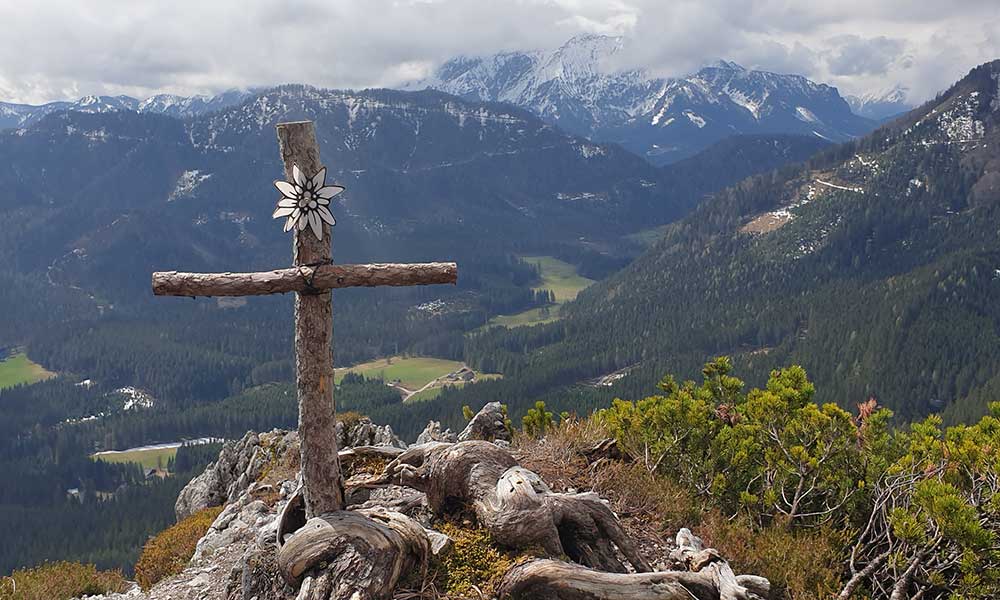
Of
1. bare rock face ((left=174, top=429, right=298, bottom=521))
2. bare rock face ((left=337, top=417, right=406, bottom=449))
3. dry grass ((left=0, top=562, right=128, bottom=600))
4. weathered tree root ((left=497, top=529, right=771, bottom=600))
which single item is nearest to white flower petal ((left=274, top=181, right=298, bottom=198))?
weathered tree root ((left=497, top=529, right=771, bottom=600))

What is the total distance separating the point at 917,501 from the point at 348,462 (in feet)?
43.3

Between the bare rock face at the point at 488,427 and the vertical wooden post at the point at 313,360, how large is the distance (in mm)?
12761

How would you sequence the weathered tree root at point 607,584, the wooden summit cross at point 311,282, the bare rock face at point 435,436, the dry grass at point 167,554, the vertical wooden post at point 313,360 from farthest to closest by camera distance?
the bare rock face at point 435,436
the dry grass at point 167,554
the vertical wooden post at point 313,360
the wooden summit cross at point 311,282
the weathered tree root at point 607,584

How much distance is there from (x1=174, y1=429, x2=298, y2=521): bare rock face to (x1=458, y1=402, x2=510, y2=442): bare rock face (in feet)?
69.2

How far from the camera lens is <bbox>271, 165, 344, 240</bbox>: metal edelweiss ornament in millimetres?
12758

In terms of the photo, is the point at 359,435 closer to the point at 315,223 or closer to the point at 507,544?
the point at 507,544

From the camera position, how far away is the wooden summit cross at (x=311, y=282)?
41.9 ft

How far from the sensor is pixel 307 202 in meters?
12.9

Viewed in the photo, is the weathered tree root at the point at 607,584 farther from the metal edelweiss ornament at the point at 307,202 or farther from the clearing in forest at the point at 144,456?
the clearing in forest at the point at 144,456

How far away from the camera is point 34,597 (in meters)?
18.5

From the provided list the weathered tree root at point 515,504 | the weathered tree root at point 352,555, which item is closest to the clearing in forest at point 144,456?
the weathered tree root at point 515,504

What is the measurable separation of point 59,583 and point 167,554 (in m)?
5.11

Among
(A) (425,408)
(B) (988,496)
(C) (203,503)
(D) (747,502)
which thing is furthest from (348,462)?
(A) (425,408)

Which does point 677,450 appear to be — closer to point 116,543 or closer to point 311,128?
point 311,128
